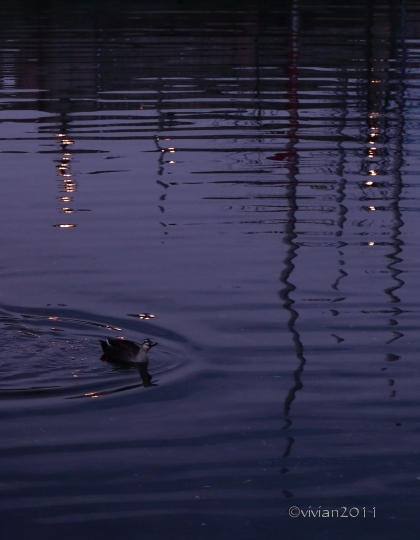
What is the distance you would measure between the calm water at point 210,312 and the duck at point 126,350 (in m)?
0.11

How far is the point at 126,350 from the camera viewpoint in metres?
8.59

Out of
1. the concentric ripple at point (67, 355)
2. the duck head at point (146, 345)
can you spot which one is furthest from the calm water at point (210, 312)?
the duck head at point (146, 345)

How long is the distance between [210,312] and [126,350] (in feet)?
5.88

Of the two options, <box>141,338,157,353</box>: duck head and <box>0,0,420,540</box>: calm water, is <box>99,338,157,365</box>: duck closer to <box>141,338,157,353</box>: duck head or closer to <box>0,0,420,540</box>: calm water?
<box>141,338,157,353</box>: duck head

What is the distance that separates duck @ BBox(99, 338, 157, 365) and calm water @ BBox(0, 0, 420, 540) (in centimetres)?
11

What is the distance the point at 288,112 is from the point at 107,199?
24.8 ft

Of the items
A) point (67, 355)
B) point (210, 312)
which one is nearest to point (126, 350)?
point (67, 355)

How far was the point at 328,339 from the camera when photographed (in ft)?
31.3

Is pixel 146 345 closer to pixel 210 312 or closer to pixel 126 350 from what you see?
pixel 126 350

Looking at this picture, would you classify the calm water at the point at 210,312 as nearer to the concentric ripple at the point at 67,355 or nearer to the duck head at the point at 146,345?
the concentric ripple at the point at 67,355

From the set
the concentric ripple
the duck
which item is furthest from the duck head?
the concentric ripple

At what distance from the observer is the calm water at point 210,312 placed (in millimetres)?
6914

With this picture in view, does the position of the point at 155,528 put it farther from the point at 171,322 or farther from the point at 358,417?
the point at 171,322

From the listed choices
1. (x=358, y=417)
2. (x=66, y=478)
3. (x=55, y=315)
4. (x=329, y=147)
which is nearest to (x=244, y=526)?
(x=66, y=478)
